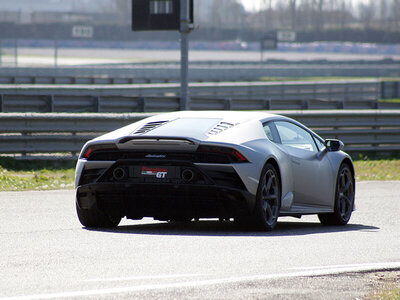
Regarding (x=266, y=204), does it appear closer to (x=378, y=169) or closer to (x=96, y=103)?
(x=378, y=169)

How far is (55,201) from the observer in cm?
1191

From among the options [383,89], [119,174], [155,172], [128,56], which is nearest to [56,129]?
[119,174]

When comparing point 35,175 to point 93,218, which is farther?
point 35,175

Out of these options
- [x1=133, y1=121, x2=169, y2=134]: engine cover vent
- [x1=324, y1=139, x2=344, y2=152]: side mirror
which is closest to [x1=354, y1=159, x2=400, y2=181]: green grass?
[x1=324, y1=139, x2=344, y2=152]: side mirror

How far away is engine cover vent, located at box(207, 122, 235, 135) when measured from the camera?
8531mm

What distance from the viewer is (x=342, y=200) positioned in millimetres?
10117

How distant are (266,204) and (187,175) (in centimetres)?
85

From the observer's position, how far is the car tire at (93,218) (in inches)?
345

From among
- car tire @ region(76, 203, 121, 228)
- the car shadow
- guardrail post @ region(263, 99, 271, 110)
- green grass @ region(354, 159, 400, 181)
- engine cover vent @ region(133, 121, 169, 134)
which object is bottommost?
green grass @ region(354, 159, 400, 181)

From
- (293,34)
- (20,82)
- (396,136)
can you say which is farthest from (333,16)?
(396,136)

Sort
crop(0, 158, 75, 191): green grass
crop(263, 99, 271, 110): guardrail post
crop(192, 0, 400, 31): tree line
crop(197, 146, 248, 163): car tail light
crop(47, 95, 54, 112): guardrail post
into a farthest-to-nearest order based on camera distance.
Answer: crop(192, 0, 400, 31): tree line, crop(263, 99, 271, 110): guardrail post, crop(47, 95, 54, 112): guardrail post, crop(0, 158, 75, 191): green grass, crop(197, 146, 248, 163): car tail light

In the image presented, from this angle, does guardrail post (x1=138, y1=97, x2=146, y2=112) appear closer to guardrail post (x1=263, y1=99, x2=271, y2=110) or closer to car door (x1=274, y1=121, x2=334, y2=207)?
guardrail post (x1=263, y1=99, x2=271, y2=110)

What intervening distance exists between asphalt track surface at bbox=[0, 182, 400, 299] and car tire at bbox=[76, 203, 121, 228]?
117 millimetres

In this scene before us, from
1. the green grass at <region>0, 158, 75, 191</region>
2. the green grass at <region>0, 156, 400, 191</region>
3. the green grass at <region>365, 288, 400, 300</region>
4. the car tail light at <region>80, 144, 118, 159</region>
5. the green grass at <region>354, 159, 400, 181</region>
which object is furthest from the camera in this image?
the green grass at <region>354, 159, 400, 181</region>
